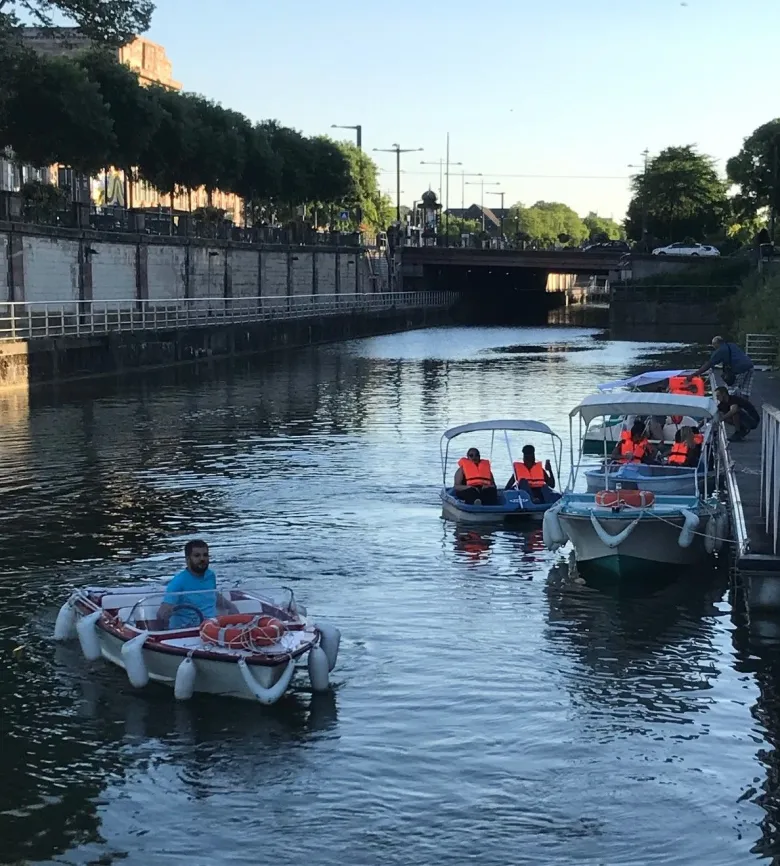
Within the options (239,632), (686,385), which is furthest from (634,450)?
(239,632)

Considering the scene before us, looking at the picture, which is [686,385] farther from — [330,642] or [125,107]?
[125,107]

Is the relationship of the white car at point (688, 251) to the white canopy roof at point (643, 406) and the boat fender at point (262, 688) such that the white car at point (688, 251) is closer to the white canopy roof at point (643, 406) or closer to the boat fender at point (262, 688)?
the white canopy roof at point (643, 406)

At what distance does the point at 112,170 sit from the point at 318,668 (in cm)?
9160

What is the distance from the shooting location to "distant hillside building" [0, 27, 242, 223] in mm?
74312

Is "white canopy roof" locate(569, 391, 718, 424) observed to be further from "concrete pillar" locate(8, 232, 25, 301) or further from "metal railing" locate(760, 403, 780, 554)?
"concrete pillar" locate(8, 232, 25, 301)

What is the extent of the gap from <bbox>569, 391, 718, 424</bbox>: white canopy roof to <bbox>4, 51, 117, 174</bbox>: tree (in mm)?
40339

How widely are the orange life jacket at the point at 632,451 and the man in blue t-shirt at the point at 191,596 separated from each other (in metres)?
13.3

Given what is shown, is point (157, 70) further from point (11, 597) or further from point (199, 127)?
point (11, 597)

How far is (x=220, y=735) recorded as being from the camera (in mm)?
15008

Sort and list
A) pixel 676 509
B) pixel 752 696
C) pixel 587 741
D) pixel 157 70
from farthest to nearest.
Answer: pixel 157 70
pixel 676 509
pixel 752 696
pixel 587 741

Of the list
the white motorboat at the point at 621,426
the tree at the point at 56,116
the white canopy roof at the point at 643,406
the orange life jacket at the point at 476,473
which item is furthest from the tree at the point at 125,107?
the white canopy roof at the point at 643,406

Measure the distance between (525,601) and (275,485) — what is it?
11117mm

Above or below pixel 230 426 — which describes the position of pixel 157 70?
above

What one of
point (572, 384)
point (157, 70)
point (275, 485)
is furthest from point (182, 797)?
point (157, 70)
